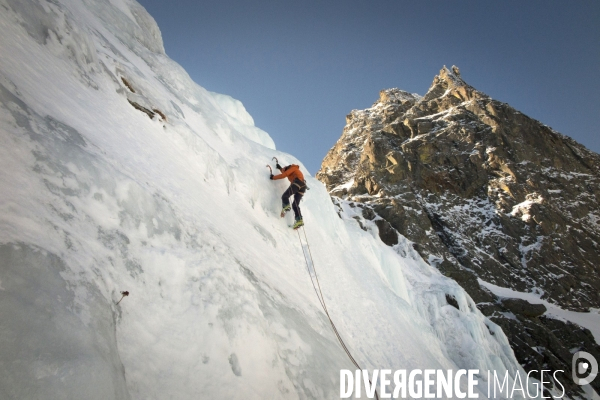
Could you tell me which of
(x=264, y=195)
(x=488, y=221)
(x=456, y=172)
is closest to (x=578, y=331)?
(x=488, y=221)

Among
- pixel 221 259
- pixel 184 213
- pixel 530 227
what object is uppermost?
pixel 530 227

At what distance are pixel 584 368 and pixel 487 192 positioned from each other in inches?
1092

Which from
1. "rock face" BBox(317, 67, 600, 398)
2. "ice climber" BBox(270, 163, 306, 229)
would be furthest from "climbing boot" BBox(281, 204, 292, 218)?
"rock face" BBox(317, 67, 600, 398)

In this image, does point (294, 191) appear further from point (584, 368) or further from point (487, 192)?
→ point (487, 192)

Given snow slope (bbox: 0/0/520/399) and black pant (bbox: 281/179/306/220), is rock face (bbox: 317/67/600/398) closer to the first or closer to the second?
black pant (bbox: 281/179/306/220)

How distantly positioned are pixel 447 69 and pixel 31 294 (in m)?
80.3

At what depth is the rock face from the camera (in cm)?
3700

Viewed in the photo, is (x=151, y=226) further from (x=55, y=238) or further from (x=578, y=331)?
(x=578, y=331)

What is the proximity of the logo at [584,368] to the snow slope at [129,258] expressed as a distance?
84.3 feet

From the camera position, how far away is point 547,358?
20219 millimetres

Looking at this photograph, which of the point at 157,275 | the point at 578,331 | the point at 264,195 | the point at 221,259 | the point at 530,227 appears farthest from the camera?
the point at 530,227

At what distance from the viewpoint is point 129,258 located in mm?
2379

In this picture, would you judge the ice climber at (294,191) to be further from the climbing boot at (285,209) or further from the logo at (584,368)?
the logo at (584,368)

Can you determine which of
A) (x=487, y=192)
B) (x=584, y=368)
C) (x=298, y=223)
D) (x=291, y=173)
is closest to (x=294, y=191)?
(x=291, y=173)
